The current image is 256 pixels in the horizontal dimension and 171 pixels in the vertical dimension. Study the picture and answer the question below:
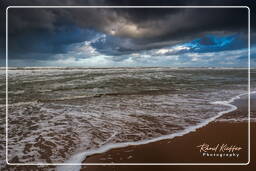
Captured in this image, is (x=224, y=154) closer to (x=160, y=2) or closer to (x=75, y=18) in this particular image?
(x=160, y=2)

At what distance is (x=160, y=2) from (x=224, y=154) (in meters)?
3.81

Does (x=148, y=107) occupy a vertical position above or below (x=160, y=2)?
below

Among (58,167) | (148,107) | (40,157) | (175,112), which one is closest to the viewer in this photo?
(58,167)

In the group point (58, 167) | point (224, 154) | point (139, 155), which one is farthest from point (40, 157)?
point (224, 154)

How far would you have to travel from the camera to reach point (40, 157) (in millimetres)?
3715

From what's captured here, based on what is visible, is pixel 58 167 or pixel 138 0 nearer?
pixel 58 167

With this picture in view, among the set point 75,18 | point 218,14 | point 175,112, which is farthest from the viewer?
point 175,112

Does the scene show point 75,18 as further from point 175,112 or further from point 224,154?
point 224,154

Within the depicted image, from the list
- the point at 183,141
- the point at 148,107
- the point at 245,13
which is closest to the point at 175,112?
the point at 148,107

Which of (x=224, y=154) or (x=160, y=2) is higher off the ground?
(x=160, y=2)

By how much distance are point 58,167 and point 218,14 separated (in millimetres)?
5391

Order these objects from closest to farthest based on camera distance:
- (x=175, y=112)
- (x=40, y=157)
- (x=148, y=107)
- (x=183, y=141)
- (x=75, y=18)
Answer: (x=40, y=157)
(x=183, y=141)
(x=75, y=18)
(x=175, y=112)
(x=148, y=107)

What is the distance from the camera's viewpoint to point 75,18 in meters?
6.14

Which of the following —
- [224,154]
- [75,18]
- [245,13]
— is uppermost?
[75,18]
